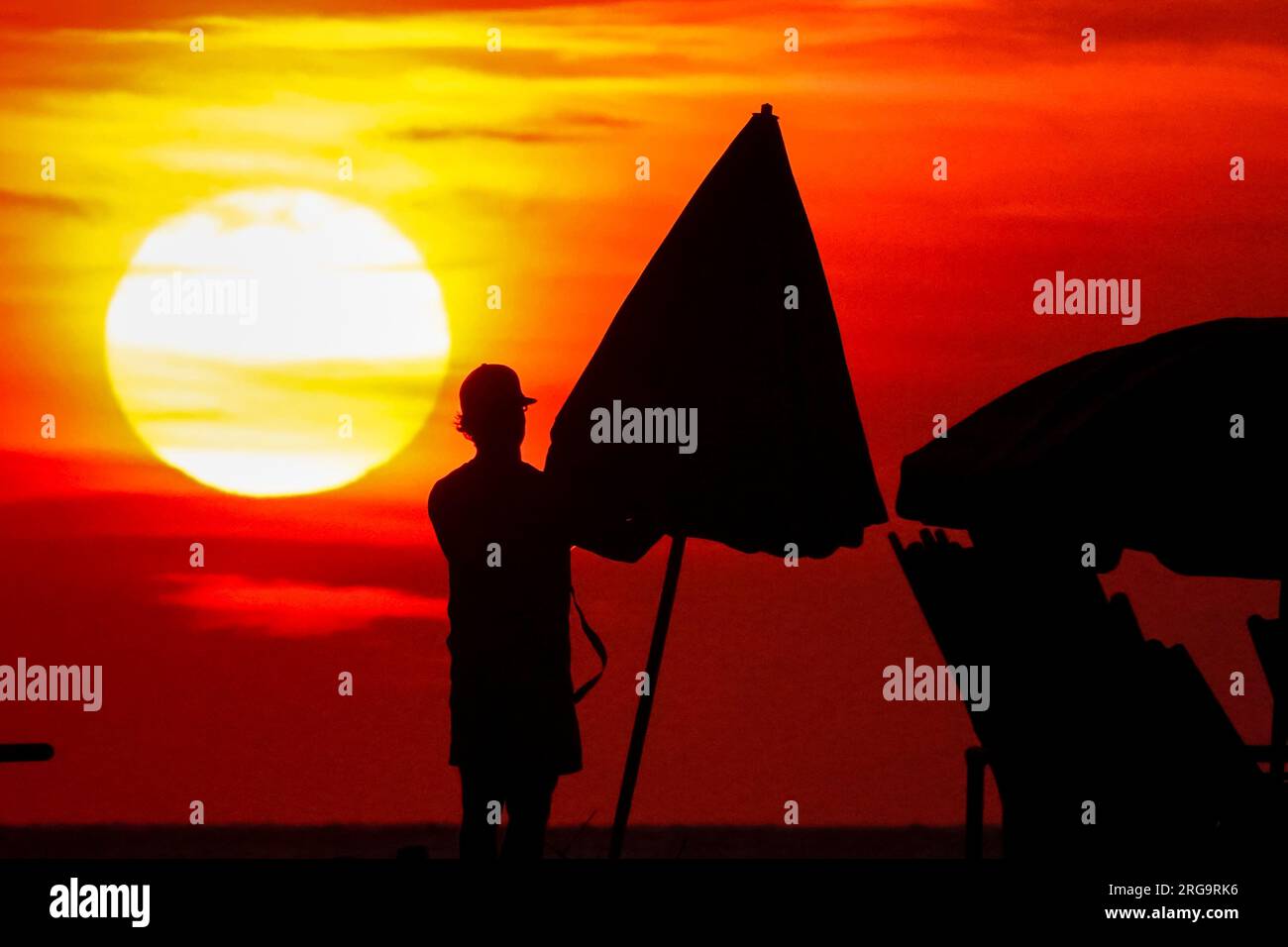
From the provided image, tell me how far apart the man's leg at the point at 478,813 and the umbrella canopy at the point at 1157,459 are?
1.99m

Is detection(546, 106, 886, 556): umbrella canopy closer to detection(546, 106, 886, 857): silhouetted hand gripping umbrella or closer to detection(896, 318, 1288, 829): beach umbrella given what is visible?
detection(546, 106, 886, 857): silhouetted hand gripping umbrella

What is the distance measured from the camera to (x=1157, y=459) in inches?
337

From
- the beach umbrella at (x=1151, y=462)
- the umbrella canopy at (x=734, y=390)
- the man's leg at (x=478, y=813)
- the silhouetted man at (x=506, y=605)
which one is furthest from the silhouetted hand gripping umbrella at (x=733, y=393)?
the man's leg at (x=478, y=813)

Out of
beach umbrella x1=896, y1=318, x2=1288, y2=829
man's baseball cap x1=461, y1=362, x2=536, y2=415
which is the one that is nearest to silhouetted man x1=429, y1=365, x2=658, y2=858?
man's baseball cap x1=461, y1=362, x2=536, y2=415

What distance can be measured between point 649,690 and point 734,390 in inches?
44.3

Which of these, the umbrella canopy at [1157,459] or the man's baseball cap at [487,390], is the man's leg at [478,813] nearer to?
the man's baseball cap at [487,390]

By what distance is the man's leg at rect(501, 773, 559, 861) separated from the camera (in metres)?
8.13

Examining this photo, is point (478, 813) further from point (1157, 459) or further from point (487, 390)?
point (1157, 459)

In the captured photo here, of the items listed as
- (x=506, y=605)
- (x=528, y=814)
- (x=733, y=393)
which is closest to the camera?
(x=506, y=605)

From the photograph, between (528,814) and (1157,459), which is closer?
(528,814)

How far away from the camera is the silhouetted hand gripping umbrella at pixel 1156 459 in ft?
27.8

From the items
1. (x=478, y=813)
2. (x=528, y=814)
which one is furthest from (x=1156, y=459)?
(x=478, y=813)

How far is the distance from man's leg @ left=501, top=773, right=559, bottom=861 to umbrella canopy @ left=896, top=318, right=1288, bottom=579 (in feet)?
6.02
